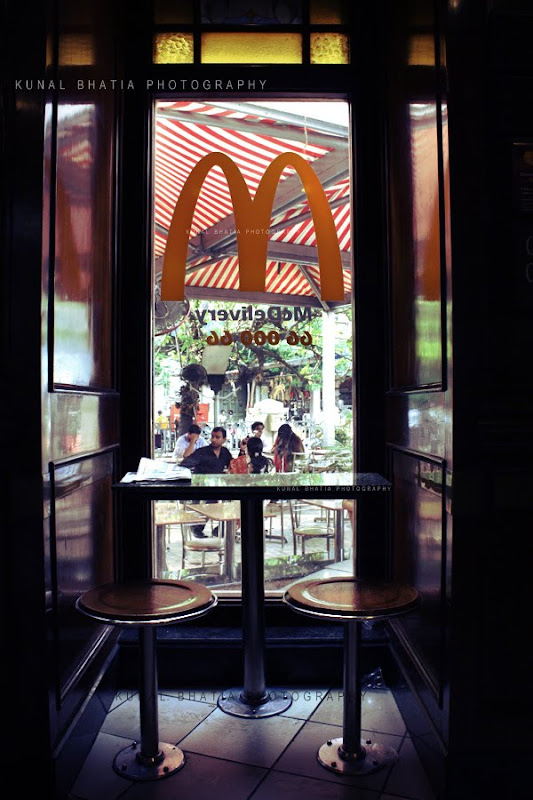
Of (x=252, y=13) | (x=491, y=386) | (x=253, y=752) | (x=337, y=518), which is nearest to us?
(x=491, y=386)

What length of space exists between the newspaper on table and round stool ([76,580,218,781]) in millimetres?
367

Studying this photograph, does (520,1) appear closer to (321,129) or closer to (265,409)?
(321,129)

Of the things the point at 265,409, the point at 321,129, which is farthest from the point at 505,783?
the point at 321,129

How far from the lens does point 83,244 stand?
93.7 inches

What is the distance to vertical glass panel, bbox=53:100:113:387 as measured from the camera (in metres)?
2.10

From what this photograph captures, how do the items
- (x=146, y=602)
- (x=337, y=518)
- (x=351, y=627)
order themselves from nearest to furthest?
(x=146, y=602), (x=351, y=627), (x=337, y=518)

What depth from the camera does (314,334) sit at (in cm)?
295

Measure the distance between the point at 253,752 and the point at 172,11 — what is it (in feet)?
10.1

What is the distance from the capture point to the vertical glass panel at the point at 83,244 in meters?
2.10

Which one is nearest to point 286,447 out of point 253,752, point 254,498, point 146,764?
point 254,498

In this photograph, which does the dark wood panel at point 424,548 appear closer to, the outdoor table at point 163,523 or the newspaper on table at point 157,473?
the newspaper on table at point 157,473

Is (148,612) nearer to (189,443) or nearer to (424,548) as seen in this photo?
(424,548)

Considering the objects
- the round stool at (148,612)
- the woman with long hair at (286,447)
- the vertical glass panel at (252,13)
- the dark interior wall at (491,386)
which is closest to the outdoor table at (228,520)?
the woman with long hair at (286,447)

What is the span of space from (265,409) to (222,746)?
54.1 inches
